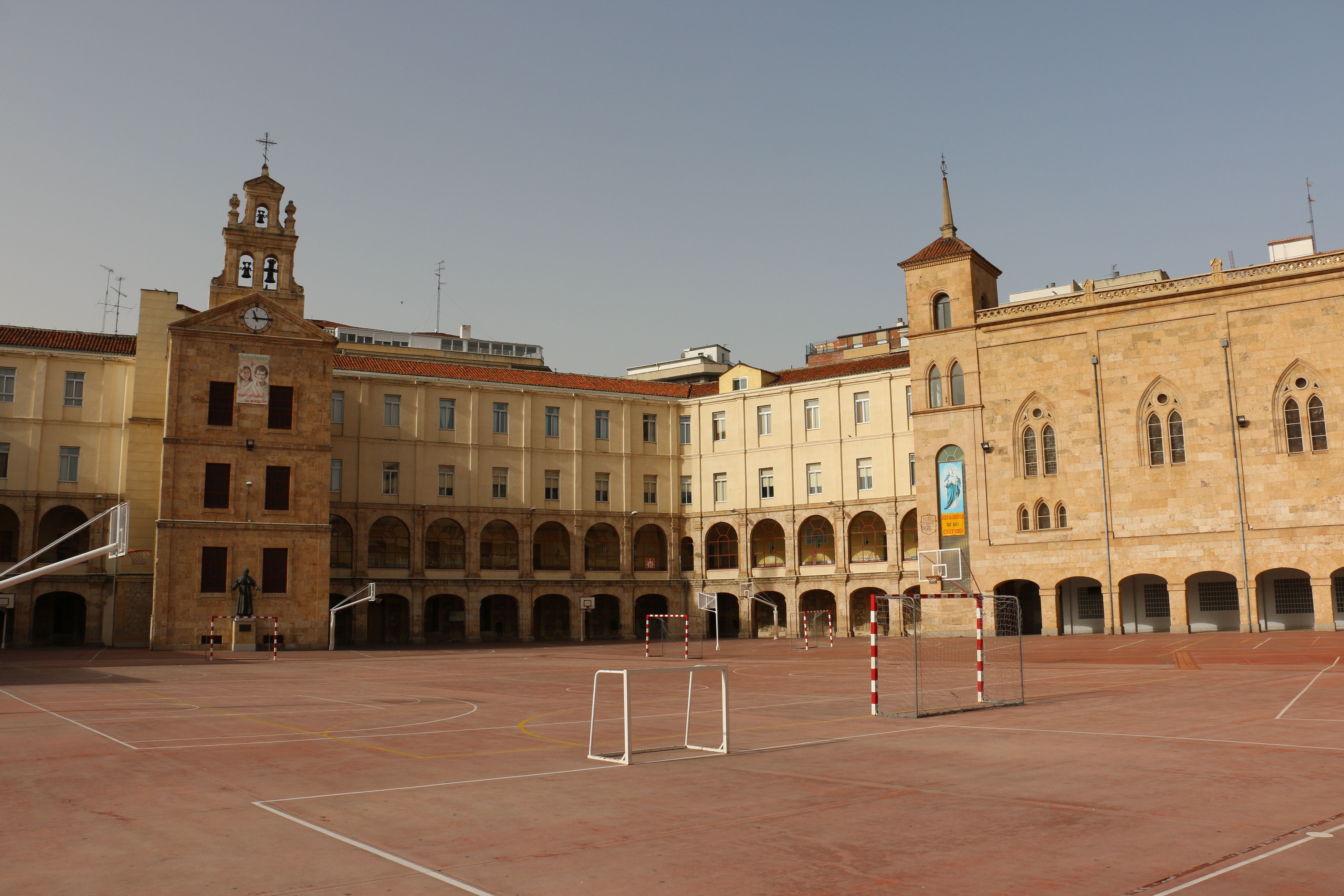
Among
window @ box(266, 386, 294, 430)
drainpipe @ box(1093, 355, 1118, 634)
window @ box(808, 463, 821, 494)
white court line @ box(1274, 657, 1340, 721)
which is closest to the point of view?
white court line @ box(1274, 657, 1340, 721)

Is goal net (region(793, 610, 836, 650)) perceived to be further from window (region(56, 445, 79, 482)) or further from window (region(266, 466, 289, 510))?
window (region(56, 445, 79, 482))

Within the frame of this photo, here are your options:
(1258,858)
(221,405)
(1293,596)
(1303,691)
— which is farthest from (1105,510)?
(1258,858)

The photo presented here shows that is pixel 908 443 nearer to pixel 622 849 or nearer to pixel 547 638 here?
pixel 547 638

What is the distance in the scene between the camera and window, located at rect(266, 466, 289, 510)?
168 feet

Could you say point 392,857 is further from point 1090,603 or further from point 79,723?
point 1090,603

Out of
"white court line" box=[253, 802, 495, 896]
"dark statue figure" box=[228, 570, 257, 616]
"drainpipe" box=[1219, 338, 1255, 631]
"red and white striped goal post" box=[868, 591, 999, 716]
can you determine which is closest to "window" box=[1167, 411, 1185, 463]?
"drainpipe" box=[1219, 338, 1255, 631]

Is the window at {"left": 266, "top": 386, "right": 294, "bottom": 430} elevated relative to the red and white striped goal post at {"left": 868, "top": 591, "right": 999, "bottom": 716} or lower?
elevated

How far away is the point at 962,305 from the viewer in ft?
182

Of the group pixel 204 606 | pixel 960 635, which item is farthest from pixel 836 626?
pixel 204 606

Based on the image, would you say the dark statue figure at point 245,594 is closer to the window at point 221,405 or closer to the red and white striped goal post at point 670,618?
the window at point 221,405

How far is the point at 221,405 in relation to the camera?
5069 centimetres

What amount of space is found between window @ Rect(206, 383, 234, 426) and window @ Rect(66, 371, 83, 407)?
442 inches

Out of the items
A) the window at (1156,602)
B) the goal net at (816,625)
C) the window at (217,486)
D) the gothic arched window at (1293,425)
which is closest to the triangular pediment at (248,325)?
the window at (217,486)

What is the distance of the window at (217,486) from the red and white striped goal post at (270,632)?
17.5 ft
